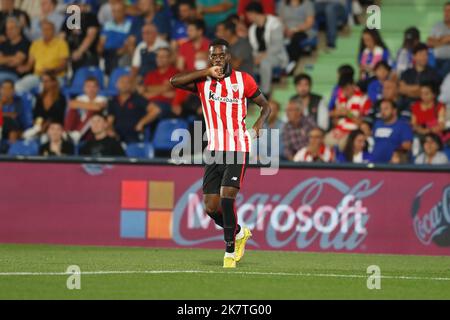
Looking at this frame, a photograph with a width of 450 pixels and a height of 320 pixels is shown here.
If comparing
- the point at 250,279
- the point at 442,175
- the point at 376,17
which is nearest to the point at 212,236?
the point at 442,175

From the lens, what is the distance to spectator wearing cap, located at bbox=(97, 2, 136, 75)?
65.7 feet

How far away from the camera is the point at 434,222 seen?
15664 mm

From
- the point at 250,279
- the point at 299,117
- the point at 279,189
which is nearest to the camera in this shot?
the point at 250,279

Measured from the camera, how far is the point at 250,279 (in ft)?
36.4

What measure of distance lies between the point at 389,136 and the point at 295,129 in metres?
1.44

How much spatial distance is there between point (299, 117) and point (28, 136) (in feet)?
14.6

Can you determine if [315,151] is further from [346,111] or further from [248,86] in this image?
[248,86]

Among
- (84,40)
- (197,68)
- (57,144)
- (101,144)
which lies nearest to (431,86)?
(197,68)

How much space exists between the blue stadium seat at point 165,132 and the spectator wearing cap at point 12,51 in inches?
131

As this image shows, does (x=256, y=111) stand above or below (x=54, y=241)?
above

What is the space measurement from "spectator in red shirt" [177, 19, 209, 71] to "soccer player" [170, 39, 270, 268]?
23.2ft
